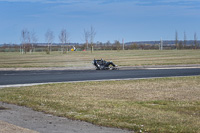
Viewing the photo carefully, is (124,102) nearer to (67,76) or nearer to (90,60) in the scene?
(67,76)

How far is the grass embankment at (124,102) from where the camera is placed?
9.08 meters

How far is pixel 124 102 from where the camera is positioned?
490 inches

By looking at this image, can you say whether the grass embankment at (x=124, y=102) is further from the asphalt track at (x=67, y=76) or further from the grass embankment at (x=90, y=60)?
the grass embankment at (x=90, y=60)

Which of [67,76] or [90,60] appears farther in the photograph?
[90,60]

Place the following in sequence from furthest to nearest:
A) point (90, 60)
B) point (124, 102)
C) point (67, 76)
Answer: point (90, 60) < point (67, 76) < point (124, 102)

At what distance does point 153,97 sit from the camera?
45.2 ft

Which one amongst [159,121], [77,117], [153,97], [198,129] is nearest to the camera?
[198,129]

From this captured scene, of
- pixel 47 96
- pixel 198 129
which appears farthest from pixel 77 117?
pixel 47 96

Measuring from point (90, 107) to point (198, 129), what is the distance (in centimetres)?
399

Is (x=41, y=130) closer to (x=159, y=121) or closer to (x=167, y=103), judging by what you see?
(x=159, y=121)

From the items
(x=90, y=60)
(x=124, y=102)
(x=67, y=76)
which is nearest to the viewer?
(x=124, y=102)

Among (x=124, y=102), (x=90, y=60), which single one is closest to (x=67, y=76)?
(x=124, y=102)

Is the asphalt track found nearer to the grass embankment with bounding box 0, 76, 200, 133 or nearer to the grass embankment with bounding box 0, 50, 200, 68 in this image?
the grass embankment with bounding box 0, 76, 200, 133

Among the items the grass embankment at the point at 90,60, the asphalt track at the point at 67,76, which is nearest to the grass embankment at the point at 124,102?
the asphalt track at the point at 67,76
